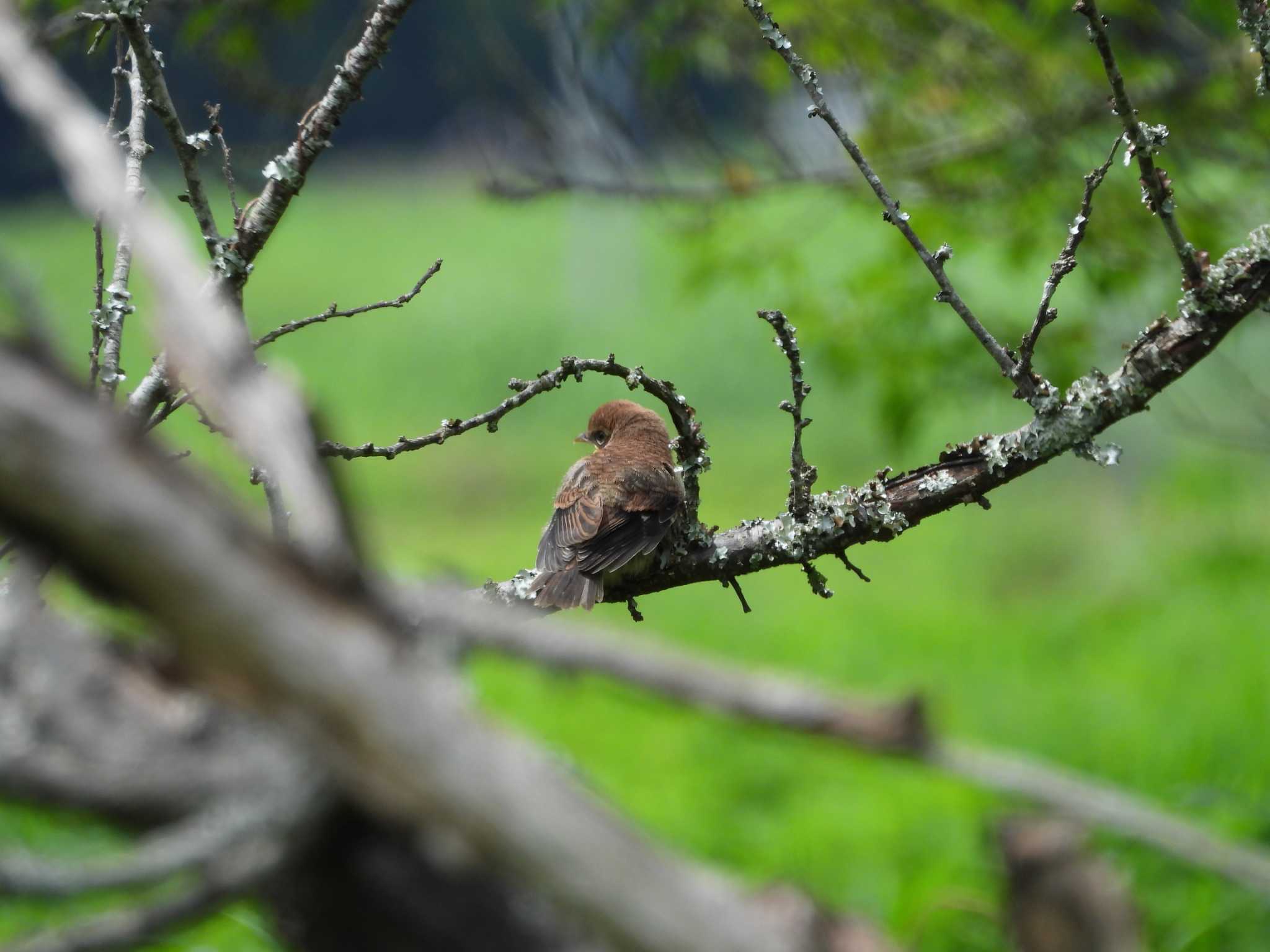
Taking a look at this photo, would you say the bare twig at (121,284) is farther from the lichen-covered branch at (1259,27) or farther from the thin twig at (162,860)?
the lichen-covered branch at (1259,27)

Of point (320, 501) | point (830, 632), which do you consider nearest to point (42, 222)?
point (830, 632)

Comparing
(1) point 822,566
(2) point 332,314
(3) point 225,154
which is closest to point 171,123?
(3) point 225,154

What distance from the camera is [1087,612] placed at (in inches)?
400

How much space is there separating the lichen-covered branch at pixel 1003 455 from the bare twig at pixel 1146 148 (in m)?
0.05

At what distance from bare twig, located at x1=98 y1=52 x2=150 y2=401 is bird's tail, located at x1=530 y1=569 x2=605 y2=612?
1217 mm

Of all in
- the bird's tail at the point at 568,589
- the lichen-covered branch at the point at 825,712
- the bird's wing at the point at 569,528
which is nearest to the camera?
the lichen-covered branch at the point at 825,712

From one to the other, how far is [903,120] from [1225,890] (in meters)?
3.26

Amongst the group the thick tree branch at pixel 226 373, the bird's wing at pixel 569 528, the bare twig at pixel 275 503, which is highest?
the bird's wing at pixel 569 528

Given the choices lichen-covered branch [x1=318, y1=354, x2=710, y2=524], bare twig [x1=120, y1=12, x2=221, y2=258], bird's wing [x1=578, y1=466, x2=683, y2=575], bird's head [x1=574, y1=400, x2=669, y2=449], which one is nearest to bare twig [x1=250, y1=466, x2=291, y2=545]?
lichen-covered branch [x1=318, y1=354, x2=710, y2=524]

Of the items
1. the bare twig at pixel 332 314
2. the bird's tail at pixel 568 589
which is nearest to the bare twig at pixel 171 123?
the bare twig at pixel 332 314

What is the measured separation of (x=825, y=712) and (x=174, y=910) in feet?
1.65

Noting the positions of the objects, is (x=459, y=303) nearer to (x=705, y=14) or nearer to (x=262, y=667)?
(x=705, y=14)

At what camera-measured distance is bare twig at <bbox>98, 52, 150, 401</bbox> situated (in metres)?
2.12

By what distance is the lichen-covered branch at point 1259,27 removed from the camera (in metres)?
2.06
